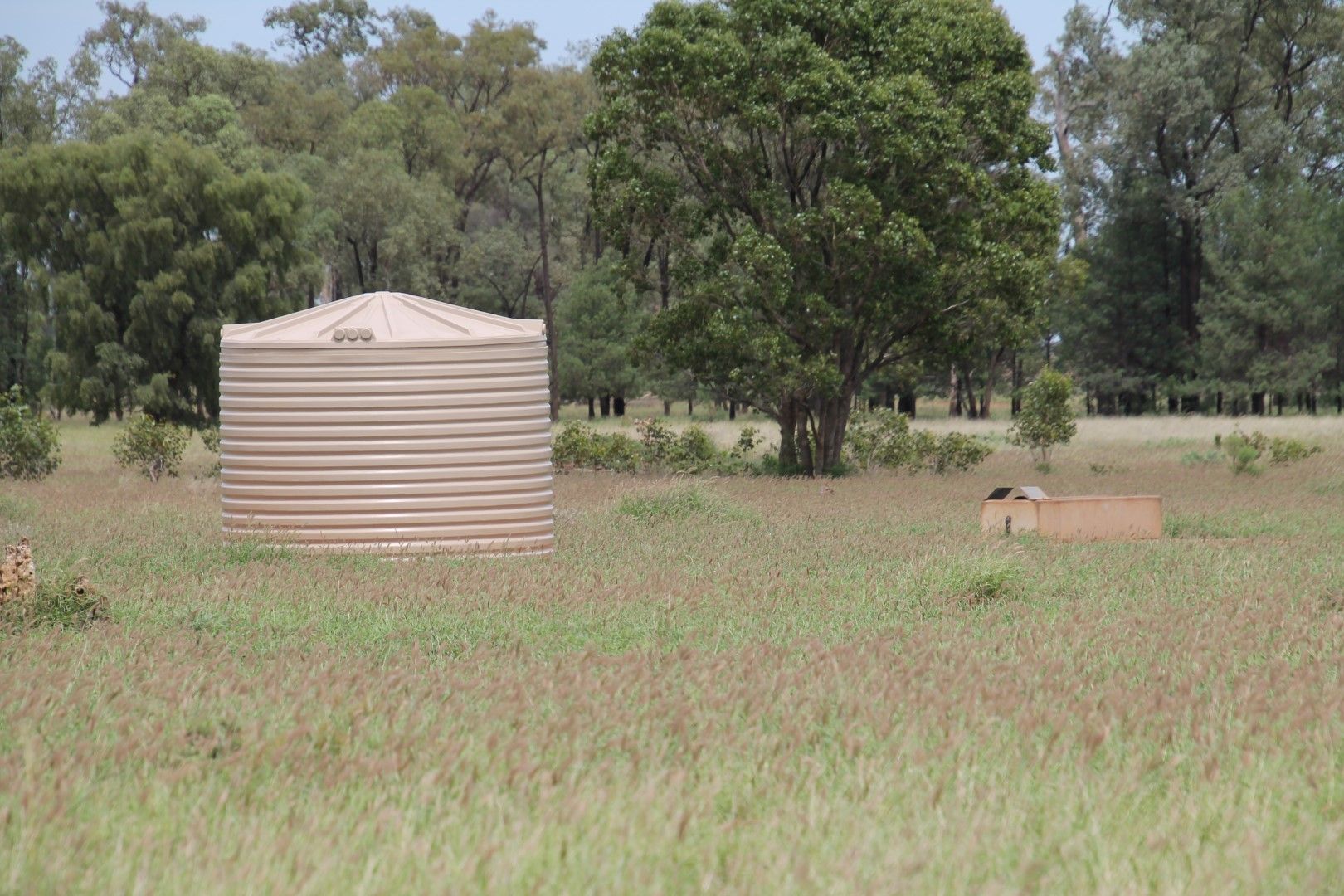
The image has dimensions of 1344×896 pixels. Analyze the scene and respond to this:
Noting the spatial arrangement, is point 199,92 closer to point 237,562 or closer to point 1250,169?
point 1250,169

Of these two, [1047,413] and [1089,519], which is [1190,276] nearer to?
[1047,413]

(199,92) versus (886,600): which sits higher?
(199,92)

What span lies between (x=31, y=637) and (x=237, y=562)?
130 inches

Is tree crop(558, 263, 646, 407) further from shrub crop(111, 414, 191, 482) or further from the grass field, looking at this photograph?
the grass field

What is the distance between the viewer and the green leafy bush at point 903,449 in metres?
23.6

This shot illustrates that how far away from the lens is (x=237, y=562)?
31.7 ft

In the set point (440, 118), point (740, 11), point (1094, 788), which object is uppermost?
point (440, 118)

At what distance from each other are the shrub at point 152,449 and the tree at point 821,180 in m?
7.85

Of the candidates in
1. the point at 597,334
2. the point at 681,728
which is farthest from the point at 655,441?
the point at 597,334

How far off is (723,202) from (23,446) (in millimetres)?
11713

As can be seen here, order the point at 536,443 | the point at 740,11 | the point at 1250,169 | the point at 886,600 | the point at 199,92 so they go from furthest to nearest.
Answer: the point at 199,92
the point at 1250,169
the point at 740,11
the point at 536,443
the point at 886,600

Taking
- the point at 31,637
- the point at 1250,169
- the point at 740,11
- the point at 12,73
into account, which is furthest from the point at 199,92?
the point at 31,637

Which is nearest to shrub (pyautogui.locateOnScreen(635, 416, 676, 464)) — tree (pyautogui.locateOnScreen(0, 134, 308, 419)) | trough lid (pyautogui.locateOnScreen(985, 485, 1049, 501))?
trough lid (pyautogui.locateOnScreen(985, 485, 1049, 501))

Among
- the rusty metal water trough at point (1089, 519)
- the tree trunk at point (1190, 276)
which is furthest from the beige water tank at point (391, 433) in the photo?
the tree trunk at point (1190, 276)
